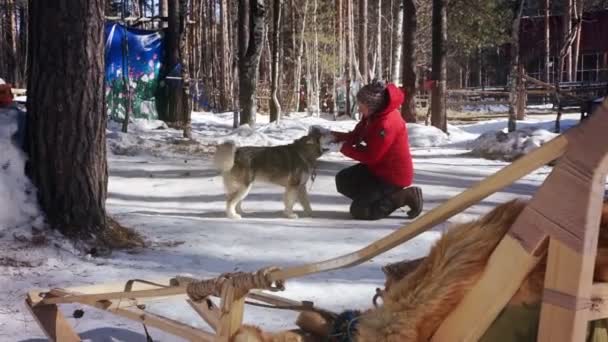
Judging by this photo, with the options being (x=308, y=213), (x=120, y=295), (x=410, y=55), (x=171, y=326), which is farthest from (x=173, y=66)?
(x=171, y=326)

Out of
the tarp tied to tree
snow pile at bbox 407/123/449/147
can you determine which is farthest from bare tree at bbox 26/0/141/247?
the tarp tied to tree

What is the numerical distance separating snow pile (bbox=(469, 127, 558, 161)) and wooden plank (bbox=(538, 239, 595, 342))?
10446 mm

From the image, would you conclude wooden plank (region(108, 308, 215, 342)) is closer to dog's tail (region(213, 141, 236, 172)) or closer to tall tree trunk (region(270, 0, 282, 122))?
dog's tail (region(213, 141, 236, 172))

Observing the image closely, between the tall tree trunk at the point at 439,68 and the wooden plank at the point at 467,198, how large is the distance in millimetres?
14368

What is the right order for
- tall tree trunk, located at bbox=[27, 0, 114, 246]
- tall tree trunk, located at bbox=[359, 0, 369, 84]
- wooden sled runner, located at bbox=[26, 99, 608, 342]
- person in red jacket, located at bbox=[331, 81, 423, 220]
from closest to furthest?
wooden sled runner, located at bbox=[26, 99, 608, 342] < tall tree trunk, located at bbox=[27, 0, 114, 246] < person in red jacket, located at bbox=[331, 81, 423, 220] < tall tree trunk, located at bbox=[359, 0, 369, 84]

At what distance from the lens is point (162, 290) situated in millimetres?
2217

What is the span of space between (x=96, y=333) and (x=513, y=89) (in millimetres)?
13188

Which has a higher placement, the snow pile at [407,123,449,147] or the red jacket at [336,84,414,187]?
the red jacket at [336,84,414,187]

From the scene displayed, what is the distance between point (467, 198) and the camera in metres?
1.31

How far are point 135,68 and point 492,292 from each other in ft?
60.0

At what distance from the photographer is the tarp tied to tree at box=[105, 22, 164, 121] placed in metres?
17.7

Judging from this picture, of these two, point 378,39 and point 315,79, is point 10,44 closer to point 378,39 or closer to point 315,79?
point 315,79

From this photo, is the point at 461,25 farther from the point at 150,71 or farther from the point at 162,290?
the point at 162,290

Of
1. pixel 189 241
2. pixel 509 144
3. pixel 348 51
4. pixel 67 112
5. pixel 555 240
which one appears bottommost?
pixel 189 241
